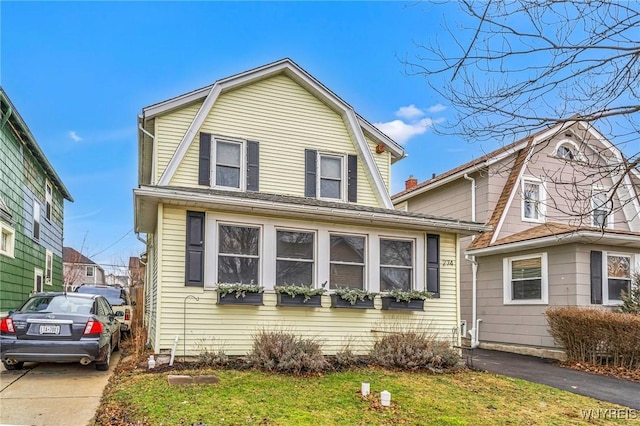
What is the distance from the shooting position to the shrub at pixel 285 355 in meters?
7.81

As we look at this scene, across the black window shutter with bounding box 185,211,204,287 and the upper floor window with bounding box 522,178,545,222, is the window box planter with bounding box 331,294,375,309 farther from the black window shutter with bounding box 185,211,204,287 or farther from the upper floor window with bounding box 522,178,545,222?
the upper floor window with bounding box 522,178,545,222

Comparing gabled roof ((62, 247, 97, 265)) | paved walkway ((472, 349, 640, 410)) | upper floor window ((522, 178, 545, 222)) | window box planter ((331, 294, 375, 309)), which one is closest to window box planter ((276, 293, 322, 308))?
window box planter ((331, 294, 375, 309))

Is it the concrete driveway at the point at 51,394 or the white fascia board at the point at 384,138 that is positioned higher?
the white fascia board at the point at 384,138

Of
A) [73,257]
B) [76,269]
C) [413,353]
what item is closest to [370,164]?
[413,353]

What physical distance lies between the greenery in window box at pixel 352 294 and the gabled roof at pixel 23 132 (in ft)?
28.8

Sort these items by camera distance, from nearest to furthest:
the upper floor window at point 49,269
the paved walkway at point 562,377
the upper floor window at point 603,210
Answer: the upper floor window at point 603,210 → the paved walkway at point 562,377 → the upper floor window at point 49,269

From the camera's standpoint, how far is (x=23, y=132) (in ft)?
43.3

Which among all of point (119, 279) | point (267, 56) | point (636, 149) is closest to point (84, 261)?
point (119, 279)

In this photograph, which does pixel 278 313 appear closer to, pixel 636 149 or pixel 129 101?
pixel 636 149

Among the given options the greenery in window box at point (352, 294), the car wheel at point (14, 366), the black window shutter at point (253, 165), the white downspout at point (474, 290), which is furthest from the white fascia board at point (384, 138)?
the car wheel at point (14, 366)

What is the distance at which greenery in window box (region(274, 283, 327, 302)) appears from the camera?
9.02m

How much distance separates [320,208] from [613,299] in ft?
27.6

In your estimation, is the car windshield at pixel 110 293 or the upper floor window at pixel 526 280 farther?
the car windshield at pixel 110 293

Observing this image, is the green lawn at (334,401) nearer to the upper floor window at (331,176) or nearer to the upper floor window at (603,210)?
the upper floor window at (603,210)
